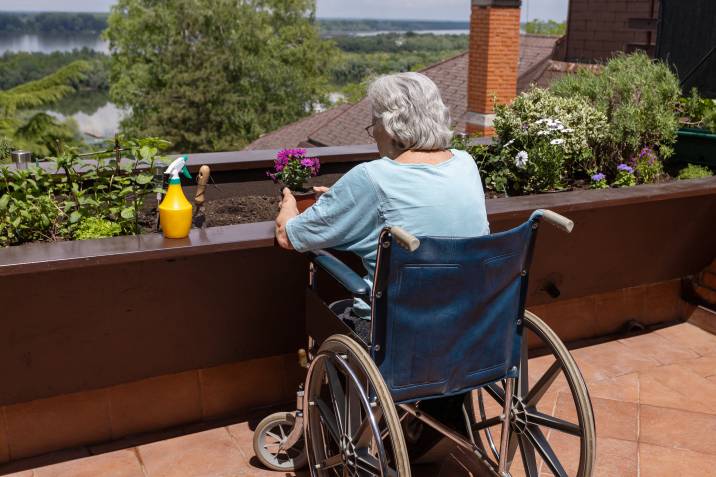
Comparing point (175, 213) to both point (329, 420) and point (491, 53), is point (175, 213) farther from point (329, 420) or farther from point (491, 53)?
point (491, 53)

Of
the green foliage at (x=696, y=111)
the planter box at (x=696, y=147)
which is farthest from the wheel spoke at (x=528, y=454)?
the green foliage at (x=696, y=111)

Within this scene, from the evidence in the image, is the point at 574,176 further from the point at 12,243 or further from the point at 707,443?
the point at 12,243

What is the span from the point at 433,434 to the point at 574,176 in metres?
2.23

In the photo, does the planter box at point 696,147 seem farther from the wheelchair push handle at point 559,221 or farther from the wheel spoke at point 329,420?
the wheel spoke at point 329,420

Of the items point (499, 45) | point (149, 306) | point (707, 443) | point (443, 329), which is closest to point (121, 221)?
point (149, 306)

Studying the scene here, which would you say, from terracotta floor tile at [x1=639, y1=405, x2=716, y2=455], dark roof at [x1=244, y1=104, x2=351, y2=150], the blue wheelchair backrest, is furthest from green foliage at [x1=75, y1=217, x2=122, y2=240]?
dark roof at [x1=244, y1=104, x2=351, y2=150]

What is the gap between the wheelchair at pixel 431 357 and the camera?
1928mm

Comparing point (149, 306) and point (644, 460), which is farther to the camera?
point (644, 460)

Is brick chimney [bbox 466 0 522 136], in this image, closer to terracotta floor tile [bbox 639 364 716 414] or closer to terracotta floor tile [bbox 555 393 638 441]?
terracotta floor tile [bbox 639 364 716 414]

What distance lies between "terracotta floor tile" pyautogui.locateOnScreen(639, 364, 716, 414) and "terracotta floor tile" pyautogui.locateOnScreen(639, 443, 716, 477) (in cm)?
37

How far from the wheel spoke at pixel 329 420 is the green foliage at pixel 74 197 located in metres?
1.10

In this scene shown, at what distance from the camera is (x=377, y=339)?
1.98 meters

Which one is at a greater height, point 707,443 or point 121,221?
point 121,221

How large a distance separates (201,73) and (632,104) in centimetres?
3217
